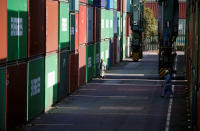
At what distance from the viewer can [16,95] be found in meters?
20.0

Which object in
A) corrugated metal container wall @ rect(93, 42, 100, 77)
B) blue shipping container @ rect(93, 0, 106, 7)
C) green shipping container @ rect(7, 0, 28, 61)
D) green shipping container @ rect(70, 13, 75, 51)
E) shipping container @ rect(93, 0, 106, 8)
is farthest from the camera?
corrugated metal container wall @ rect(93, 42, 100, 77)

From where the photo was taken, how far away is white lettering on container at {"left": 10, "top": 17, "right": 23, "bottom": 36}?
19.0 m

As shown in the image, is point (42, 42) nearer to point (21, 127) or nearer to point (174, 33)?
point (21, 127)

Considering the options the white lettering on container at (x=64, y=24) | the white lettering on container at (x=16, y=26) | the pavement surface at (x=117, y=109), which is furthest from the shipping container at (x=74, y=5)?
the white lettering on container at (x=16, y=26)

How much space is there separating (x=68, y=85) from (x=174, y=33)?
11.3 metres

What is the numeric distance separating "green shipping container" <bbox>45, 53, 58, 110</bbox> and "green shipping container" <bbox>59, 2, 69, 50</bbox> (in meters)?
1.59

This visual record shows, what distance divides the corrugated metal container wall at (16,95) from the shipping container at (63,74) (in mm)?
6680

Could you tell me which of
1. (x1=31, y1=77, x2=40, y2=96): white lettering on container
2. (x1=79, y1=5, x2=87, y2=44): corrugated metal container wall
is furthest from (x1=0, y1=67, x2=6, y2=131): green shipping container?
(x1=79, y1=5, x2=87, y2=44): corrugated metal container wall

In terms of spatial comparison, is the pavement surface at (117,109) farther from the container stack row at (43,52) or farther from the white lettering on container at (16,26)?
the white lettering on container at (16,26)

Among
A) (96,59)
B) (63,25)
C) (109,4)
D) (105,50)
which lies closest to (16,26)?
(63,25)

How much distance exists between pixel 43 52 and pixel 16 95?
4.55 m

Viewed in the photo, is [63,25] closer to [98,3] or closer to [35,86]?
[35,86]

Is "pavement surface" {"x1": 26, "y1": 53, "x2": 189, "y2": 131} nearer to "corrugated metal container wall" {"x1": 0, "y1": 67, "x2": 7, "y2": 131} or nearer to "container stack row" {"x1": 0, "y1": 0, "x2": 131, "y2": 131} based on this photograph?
"container stack row" {"x1": 0, "y1": 0, "x2": 131, "y2": 131}

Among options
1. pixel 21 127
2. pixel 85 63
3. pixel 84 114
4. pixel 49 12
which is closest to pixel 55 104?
pixel 84 114
